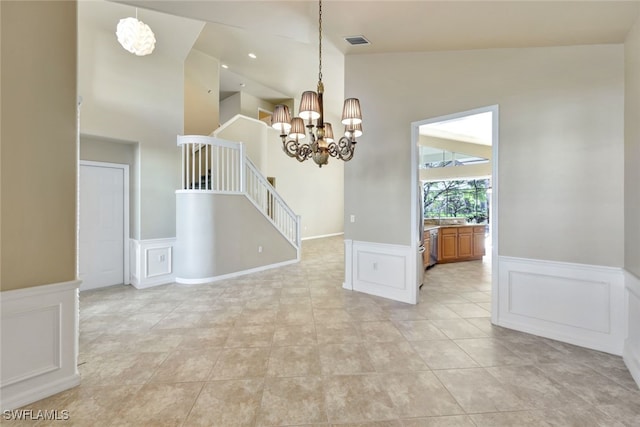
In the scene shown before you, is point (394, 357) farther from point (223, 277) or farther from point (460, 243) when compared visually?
point (460, 243)

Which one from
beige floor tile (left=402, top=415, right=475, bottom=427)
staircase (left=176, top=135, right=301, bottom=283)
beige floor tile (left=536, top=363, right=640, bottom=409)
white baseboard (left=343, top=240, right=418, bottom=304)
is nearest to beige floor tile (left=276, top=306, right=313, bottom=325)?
white baseboard (left=343, top=240, right=418, bottom=304)

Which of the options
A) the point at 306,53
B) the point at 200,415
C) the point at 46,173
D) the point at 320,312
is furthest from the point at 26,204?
the point at 306,53

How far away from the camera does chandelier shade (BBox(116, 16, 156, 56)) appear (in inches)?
143

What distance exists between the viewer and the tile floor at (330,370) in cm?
177

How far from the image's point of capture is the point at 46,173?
1.91 m

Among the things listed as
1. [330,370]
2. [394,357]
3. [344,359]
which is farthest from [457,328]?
[330,370]

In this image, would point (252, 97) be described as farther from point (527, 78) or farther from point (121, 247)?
point (527, 78)

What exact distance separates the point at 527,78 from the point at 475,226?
4465 millimetres

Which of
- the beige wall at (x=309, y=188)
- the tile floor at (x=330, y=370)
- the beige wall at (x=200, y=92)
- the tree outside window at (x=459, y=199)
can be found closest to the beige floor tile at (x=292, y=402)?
the tile floor at (x=330, y=370)

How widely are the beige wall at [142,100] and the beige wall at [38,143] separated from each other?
2.53 meters

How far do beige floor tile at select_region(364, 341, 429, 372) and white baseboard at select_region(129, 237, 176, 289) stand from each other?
156 inches

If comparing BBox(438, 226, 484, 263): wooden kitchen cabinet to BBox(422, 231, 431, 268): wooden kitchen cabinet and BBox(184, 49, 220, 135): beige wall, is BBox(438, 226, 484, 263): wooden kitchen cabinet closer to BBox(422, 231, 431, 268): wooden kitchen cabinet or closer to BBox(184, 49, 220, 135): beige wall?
BBox(422, 231, 431, 268): wooden kitchen cabinet

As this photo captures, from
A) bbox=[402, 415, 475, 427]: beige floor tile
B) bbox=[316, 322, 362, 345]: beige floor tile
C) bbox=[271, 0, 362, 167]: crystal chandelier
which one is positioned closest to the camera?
bbox=[402, 415, 475, 427]: beige floor tile

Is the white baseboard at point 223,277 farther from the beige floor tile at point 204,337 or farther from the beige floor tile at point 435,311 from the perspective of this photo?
the beige floor tile at point 435,311
